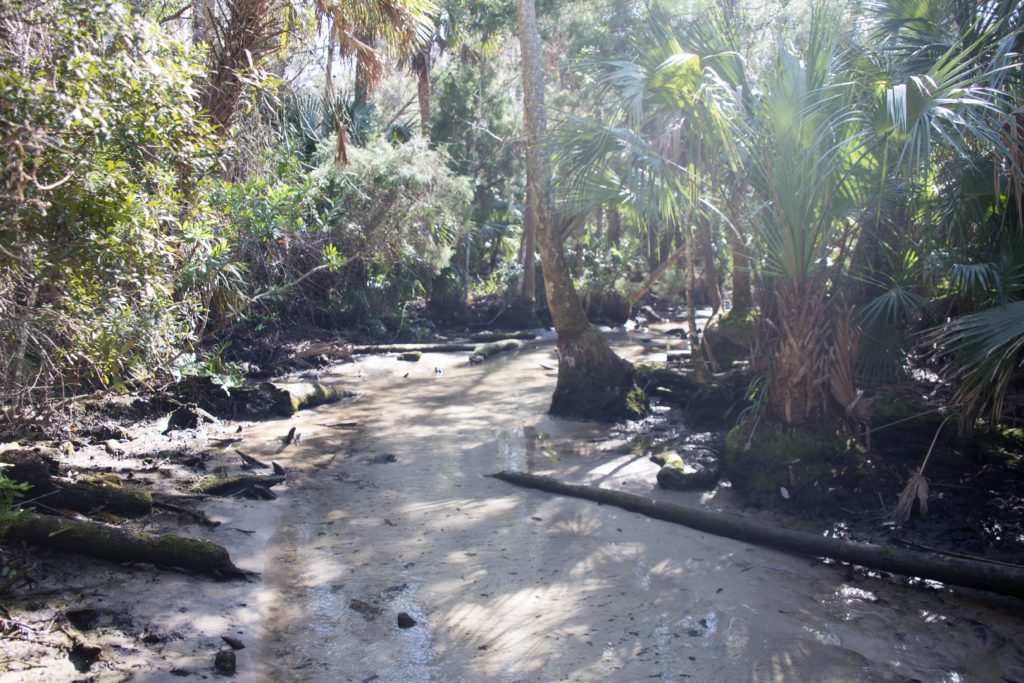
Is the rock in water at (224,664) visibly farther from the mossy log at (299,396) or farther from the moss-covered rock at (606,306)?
the moss-covered rock at (606,306)

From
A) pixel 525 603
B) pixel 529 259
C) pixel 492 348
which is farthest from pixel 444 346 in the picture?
pixel 525 603

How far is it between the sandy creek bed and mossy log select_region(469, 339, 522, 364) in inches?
325

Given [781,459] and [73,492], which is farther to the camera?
[781,459]

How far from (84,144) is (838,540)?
5.89m

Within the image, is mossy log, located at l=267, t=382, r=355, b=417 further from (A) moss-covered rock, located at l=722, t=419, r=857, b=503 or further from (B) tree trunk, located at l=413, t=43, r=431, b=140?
(B) tree trunk, located at l=413, t=43, r=431, b=140

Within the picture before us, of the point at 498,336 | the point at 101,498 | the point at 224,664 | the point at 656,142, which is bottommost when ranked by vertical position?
the point at 224,664

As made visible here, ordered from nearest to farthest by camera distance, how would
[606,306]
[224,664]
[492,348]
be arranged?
[224,664]
[492,348]
[606,306]

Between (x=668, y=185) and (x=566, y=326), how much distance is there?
359 cm

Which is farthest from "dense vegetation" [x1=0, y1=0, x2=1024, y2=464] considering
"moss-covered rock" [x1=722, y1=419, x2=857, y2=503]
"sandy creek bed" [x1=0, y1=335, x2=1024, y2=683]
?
"sandy creek bed" [x1=0, y1=335, x2=1024, y2=683]

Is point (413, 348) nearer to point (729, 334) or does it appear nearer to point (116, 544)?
point (729, 334)

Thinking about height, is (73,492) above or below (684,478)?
above

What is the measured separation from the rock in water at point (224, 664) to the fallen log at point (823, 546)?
3.81 m

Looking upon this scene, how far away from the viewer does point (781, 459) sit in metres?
7.64

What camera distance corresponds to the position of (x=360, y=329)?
17.5 metres
